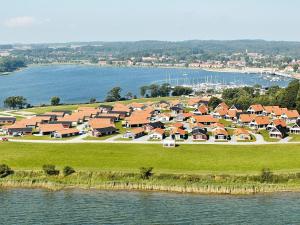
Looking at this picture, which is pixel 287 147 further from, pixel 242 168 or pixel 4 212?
pixel 4 212

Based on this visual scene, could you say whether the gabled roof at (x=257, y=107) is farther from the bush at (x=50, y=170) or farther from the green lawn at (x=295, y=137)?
the bush at (x=50, y=170)

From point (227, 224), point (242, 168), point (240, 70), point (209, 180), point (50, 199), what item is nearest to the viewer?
point (227, 224)

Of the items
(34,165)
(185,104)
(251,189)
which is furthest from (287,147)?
(185,104)

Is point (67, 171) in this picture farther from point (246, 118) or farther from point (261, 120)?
point (246, 118)

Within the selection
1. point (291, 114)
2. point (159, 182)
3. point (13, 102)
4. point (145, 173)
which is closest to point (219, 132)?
point (291, 114)

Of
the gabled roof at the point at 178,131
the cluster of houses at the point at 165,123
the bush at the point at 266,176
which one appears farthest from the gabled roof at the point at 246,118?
the bush at the point at 266,176

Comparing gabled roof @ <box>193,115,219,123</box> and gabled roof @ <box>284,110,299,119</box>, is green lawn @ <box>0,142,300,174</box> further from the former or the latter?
gabled roof @ <box>284,110,299,119</box>
